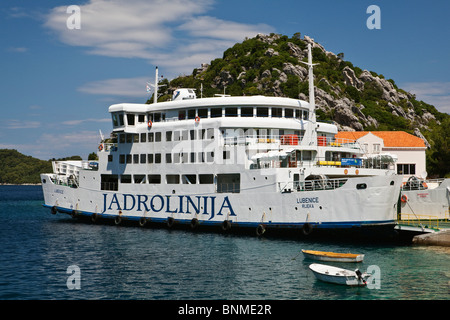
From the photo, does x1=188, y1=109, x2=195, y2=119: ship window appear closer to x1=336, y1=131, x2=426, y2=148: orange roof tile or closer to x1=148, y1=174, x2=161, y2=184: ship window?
x1=148, y1=174, x2=161, y2=184: ship window

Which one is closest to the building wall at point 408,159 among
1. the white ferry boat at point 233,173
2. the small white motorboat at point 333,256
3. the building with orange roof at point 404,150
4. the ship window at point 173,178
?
the building with orange roof at point 404,150

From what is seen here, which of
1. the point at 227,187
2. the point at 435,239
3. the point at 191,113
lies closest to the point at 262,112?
the point at 191,113

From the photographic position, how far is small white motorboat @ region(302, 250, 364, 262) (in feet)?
75.4

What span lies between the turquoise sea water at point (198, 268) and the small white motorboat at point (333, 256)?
463 millimetres

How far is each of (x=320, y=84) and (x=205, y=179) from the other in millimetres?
70070

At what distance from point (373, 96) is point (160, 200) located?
85.8 metres

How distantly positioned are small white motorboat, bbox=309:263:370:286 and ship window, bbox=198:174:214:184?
15.1m

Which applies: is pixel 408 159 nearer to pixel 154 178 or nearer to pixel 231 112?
pixel 231 112

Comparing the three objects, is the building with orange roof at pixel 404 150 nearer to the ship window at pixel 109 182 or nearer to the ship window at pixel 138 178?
the ship window at pixel 138 178

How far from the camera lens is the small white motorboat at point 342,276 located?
19.5 metres

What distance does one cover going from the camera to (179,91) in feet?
131

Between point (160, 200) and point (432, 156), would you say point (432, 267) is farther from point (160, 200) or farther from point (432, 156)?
point (432, 156)
